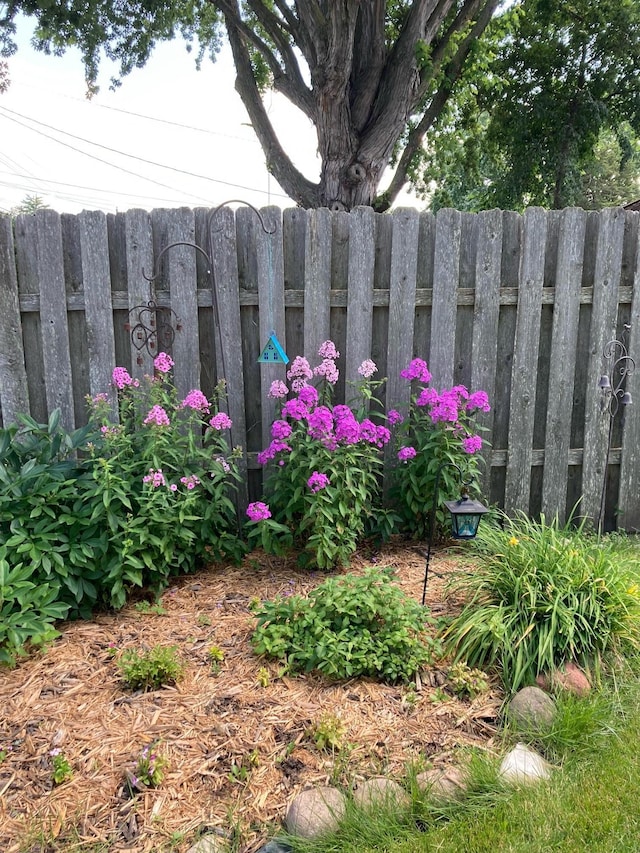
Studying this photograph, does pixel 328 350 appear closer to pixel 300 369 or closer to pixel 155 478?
pixel 300 369

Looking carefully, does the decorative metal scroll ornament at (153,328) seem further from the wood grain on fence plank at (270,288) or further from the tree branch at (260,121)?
the tree branch at (260,121)

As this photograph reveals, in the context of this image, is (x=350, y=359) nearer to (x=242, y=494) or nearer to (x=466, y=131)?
(x=242, y=494)

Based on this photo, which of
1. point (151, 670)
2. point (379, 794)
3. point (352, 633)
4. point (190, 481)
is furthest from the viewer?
point (190, 481)

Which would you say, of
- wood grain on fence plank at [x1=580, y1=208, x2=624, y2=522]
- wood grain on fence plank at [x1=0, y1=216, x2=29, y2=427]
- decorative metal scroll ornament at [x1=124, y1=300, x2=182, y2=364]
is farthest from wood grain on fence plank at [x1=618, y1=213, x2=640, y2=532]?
wood grain on fence plank at [x1=0, y1=216, x2=29, y2=427]

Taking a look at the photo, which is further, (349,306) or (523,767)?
(349,306)

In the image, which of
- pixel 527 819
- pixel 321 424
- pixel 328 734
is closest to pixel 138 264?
pixel 321 424

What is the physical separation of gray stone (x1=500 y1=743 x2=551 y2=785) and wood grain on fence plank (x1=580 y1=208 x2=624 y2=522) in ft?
6.99

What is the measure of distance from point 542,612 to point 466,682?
481 millimetres

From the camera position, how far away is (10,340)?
3.52m

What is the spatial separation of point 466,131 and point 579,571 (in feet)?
37.5

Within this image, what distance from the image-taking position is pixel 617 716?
2.24 m

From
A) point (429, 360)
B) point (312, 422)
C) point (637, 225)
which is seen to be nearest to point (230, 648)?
point (312, 422)

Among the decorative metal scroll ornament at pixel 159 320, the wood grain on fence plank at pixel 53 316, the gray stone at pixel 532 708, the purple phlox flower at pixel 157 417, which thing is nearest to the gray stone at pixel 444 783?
the gray stone at pixel 532 708

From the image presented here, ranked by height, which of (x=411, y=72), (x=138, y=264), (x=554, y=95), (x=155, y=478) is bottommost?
(x=155, y=478)
